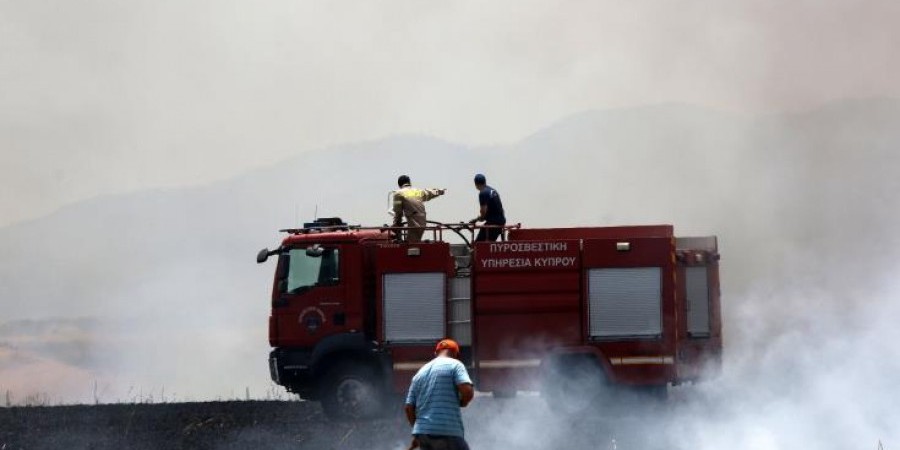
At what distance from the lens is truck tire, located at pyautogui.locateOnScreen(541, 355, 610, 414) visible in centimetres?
2562

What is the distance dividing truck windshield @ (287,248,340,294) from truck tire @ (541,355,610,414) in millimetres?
4315

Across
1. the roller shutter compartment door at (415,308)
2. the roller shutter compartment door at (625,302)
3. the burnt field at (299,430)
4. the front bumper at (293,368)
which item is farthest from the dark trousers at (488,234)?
the front bumper at (293,368)

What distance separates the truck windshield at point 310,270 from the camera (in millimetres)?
27125

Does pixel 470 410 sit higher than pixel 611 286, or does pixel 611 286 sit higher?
pixel 611 286

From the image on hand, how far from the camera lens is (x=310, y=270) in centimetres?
2720

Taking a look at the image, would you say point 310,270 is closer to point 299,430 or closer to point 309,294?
point 309,294

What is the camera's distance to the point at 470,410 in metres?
28.1

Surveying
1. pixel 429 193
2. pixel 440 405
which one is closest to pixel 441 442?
pixel 440 405

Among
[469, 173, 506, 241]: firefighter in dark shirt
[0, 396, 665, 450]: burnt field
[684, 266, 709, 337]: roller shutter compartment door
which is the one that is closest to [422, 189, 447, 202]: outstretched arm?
[469, 173, 506, 241]: firefighter in dark shirt

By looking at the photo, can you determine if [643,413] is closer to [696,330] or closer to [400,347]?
[696,330]

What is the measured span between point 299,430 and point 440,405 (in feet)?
34.6

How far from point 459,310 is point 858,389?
6847 millimetres

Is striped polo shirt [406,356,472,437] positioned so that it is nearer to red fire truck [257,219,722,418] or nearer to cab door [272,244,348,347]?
red fire truck [257,219,722,418]

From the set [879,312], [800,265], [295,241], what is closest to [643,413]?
[879,312]
